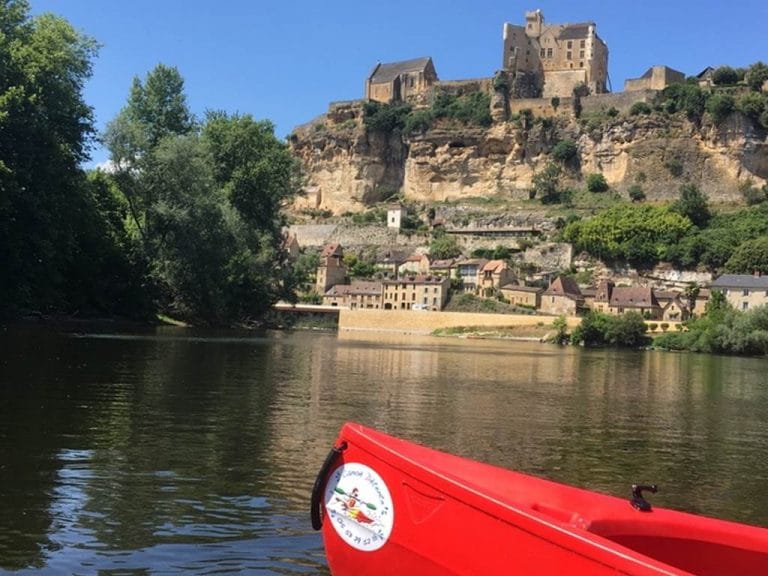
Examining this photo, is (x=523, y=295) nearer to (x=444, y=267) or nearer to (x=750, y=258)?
(x=444, y=267)

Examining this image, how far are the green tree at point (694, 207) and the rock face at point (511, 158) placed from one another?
6523 millimetres

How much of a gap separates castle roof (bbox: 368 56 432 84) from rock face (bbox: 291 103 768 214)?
6275mm

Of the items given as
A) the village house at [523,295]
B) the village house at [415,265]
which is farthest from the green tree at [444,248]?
the village house at [523,295]

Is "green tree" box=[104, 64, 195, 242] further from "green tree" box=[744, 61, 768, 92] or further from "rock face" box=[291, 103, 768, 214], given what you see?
"green tree" box=[744, 61, 768, 92]

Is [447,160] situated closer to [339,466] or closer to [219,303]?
[219,303]

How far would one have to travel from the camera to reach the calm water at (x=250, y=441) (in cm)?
708

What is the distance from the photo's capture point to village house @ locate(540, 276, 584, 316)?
274 feet

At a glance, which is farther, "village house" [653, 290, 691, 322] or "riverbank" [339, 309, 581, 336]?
"village house" [653, 290, 691, 322]

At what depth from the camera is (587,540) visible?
13.5 ft

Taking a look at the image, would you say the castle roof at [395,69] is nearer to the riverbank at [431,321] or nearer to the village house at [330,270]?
the village house at [330,270]

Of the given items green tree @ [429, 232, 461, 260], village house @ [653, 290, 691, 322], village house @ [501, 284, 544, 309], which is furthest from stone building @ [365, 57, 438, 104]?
village house @ [653, 290, 691, 322]

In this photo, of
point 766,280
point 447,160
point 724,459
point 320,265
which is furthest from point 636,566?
point 447,160

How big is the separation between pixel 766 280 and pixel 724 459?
69722mm

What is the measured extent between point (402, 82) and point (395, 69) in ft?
11.3
